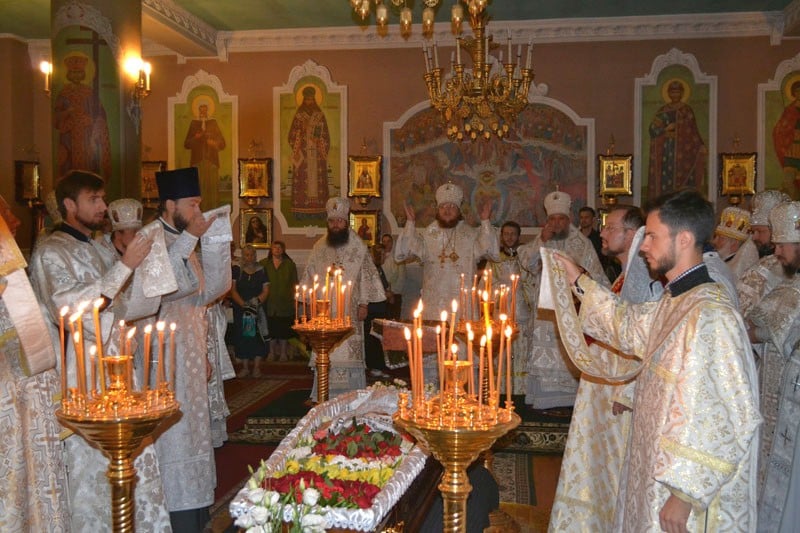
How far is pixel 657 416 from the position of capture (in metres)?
2.66

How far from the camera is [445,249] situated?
7.58m

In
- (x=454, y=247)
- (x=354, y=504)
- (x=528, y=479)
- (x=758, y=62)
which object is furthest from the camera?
(x=758, y=62)

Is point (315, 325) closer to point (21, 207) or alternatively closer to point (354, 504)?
point (354, 504)

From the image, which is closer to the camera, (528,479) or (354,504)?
(354,504)

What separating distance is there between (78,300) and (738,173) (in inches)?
390

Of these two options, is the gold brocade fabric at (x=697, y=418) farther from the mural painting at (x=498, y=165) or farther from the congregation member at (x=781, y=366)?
the mural painting at (x=498, y=165)

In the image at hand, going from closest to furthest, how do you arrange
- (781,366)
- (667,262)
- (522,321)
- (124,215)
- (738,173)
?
(667,262) < (781,366) < (124,215) < (522,321) < (738,173)

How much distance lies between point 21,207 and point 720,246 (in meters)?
10.4

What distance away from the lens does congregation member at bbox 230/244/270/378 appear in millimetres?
9906

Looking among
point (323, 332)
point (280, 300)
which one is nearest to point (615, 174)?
point (280, 300)

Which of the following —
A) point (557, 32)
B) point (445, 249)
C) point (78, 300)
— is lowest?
point (78, 300)

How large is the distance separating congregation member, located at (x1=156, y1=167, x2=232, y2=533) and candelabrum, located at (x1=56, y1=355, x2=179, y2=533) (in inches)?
63.8

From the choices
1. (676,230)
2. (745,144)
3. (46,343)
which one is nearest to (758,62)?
(745,144)

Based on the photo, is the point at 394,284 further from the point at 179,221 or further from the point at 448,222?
the point at 179,221
